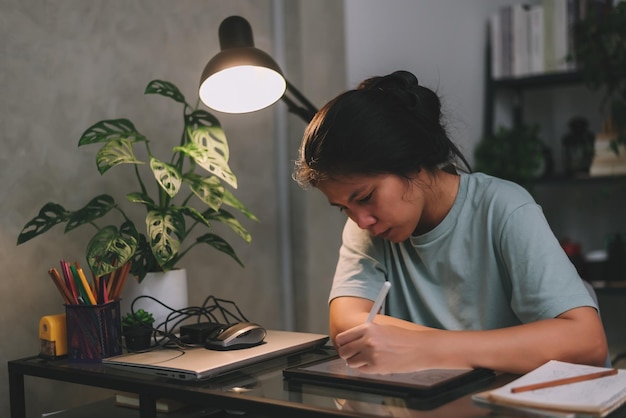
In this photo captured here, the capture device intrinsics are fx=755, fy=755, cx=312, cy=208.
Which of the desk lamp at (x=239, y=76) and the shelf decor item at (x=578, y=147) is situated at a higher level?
the desk lamp at (x=239, y=76)

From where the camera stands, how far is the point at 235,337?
1339 millimetres

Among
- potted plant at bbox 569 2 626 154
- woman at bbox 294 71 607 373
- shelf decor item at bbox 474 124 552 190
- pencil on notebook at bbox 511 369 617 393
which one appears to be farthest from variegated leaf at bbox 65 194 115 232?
potted plant at bbox 569 2 626 154

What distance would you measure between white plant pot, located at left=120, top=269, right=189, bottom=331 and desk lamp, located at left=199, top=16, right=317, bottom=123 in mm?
396

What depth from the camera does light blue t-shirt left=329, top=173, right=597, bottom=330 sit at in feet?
4.20

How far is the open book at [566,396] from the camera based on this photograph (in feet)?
2.91

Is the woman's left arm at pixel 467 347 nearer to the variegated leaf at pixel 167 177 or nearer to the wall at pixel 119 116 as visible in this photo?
the variegated leaf at pixel 167 177

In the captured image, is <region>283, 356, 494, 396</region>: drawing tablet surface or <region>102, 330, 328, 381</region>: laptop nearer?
<region>283, 356, 494, 396</region>: drawing tablet surface

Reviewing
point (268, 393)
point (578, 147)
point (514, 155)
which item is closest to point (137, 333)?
point (268, 393)

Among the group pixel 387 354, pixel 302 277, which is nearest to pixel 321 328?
pixel 302 277

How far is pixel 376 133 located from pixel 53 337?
71cm

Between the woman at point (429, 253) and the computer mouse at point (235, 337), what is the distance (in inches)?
5.8

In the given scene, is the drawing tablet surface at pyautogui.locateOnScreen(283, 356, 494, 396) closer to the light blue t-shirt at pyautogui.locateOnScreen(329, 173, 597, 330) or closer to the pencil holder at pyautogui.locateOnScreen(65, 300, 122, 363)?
the light blue t-shirt at pyautogui.locateOnScreen(329, 173, 597, 330)

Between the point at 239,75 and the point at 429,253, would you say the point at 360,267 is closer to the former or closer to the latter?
the point at 429,253

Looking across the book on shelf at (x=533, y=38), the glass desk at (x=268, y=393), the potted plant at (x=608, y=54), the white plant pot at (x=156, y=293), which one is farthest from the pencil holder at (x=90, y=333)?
the book on shelf at (x=533, y=38)
